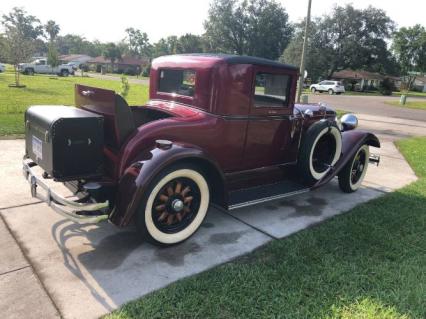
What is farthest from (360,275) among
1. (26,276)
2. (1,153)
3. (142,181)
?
(1,153)

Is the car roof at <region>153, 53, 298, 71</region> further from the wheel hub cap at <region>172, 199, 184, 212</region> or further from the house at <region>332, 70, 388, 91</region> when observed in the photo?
the house at <region>332, 70, 388, 91</region>

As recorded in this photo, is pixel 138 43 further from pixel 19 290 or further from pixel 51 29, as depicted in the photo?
pixel 19 290

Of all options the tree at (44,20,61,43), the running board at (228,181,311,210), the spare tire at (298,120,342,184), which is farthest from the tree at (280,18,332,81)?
the tree at (44,20,61,43)

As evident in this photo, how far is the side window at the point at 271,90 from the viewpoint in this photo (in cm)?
414

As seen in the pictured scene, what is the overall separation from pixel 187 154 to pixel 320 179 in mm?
2249

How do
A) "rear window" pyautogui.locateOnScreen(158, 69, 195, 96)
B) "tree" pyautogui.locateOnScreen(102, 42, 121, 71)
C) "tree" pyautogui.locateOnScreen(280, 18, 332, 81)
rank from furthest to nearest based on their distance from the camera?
"tree" pyautogui.locateOnScreen(102, 42, 121, 71), "tree" pyautogui.locateOnScreen(280, 18, 332, 81), "rear window" pyautogui.locateOnScreen(158, 69, 195, 96)

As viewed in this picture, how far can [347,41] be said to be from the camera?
47.3 meters

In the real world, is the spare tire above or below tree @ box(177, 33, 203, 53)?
below

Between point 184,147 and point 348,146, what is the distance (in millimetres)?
2895

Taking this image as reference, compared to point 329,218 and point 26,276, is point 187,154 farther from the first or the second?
point 329,218

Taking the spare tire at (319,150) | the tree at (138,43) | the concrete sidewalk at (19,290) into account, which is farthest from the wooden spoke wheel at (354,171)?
the tree at (138,43)

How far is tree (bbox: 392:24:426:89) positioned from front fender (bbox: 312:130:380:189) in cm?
6488

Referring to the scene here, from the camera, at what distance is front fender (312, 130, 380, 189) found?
4848mm

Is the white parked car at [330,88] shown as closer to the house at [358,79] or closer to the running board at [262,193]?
the house at [358,79]
